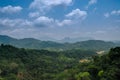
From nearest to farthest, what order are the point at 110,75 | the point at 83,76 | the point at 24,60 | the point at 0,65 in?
the point at 110,75
the point at 83,76
the point at 0,65
the point at 24,60

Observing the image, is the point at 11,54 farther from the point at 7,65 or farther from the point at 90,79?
the point at 90,79

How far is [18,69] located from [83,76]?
67881mm

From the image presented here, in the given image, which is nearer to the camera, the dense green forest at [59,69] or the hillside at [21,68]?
the dense green forest at [59,69]

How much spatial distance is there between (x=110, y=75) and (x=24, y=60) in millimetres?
111094

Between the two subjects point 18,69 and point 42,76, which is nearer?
point 42,76

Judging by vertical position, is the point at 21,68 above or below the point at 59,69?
above

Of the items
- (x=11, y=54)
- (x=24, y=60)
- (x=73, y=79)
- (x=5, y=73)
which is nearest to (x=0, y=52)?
(x=11, y=54)

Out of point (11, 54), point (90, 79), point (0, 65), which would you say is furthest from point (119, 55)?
point (11, 54)

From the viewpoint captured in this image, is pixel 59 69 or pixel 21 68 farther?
pixel 59 69

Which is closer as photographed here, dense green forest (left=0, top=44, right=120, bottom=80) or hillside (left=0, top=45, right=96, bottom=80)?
dense green forest (left=0, top=44, right=120, bottom=80)

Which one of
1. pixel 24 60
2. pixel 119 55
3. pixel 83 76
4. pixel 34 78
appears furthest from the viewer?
pixel 24 60

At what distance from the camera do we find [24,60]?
504 feet

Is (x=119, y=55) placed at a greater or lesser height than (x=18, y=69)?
greater

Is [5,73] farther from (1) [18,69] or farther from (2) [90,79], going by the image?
(2) [90,79]
